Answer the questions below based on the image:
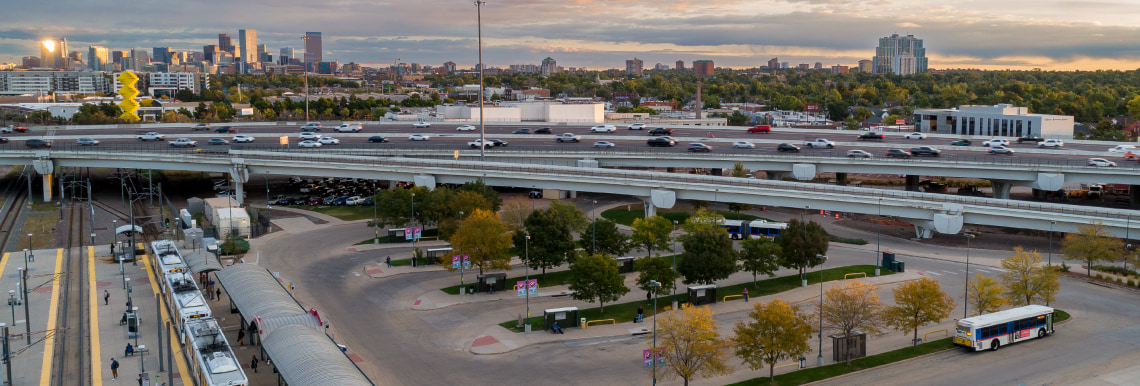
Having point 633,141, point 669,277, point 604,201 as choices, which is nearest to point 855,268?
point 669,277

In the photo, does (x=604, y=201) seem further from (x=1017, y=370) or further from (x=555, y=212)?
(x=1017, y=370)

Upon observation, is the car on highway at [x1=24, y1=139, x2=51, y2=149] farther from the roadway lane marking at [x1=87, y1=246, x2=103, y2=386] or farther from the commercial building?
the commercial building

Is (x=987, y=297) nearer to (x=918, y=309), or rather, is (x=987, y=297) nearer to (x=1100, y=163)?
(x=918, y=309)

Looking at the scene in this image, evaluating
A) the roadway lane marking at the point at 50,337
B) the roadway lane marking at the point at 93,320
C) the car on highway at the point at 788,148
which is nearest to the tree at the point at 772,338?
the roadway lane marking at the point at 93,320

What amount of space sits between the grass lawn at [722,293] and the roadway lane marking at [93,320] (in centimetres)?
1734

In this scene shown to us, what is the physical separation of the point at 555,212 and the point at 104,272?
27.7 meters

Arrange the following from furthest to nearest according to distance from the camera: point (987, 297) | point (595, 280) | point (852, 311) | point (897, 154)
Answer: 1. point (897, 154)
2. point (595, 280)
3. point (987, 297)
4. point (852, 311)

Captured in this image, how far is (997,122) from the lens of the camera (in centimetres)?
11525

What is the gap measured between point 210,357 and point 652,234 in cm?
2888

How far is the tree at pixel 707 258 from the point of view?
4581cm

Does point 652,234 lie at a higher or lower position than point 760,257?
higher

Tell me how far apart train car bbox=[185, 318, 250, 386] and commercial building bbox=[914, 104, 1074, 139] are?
105m

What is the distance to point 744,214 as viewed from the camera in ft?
245

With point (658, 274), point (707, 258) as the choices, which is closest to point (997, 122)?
point (707, 258)
